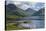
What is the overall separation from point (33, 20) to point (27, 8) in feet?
0.64

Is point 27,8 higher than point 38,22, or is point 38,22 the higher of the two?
point 27,8

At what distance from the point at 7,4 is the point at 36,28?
546 mm

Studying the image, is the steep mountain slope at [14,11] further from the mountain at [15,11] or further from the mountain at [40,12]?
the mountain at [40,12]

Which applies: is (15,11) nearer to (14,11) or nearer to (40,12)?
(14,11)

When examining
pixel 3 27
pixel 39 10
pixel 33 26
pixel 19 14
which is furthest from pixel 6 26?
pixel 39 10

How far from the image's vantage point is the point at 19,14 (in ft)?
3.68

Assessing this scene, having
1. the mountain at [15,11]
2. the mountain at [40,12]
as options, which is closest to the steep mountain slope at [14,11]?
the mountain at [15,11]

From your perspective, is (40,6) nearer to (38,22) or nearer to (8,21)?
(38,22)

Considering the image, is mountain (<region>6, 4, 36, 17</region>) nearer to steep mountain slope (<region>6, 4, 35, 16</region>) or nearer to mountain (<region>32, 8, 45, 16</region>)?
steep mountain slope (<region>6, 4, 35, 16</region>)

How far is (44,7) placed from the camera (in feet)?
3.73

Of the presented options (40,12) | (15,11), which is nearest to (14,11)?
(15,11)

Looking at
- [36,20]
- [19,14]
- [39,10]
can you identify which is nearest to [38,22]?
[36,20]

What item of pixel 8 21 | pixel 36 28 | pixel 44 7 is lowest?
pixel 36 28

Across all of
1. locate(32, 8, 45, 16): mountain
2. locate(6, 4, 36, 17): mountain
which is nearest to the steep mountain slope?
locate(6, 4, 36, 17): mountain
